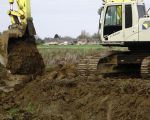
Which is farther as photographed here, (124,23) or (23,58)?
(23,58)

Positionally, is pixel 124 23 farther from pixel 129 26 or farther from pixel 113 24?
pixel 113 24

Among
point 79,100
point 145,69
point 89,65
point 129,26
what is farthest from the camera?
point 89,65

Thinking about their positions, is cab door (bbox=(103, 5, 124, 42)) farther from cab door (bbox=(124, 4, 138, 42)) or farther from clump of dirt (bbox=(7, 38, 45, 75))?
clump of dirt (bbox=(7, 38, 45, 75))

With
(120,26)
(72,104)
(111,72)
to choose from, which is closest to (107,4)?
(120,26)

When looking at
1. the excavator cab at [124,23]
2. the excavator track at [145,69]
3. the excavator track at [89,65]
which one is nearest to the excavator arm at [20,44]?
the excavator track at [89,65]

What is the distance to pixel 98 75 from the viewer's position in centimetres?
1509

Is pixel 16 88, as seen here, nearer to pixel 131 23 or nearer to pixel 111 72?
pixel 111 72

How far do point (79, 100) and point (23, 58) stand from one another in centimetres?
422

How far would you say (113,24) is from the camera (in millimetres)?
15180

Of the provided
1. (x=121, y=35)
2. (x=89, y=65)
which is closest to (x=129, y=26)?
(x=121, y=35)

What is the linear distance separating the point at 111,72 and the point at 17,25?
3608mm

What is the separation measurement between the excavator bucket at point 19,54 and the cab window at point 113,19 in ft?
9.25

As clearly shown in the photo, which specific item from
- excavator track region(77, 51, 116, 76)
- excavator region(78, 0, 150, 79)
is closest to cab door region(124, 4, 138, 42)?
excavator region(78, 0, 150, 79)

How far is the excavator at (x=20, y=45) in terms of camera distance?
52.3 ft
